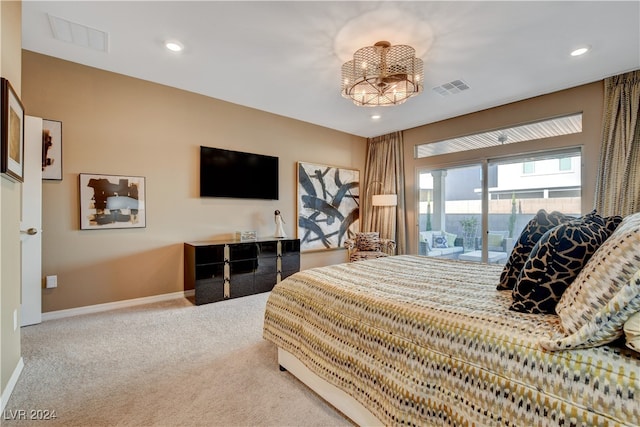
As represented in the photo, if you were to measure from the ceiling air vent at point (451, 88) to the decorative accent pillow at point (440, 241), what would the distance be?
95.6 inches

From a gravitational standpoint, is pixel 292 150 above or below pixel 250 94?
below

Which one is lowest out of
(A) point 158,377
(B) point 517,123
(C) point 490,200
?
(A) point 158,377

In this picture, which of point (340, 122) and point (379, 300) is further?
point (340, 122)

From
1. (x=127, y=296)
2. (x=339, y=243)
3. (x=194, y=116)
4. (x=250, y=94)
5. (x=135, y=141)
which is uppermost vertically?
(x=250, y=94)

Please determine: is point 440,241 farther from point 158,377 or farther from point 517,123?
point 158,377

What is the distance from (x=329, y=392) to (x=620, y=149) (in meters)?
4.17

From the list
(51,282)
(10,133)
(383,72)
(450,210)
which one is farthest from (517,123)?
(51,282)

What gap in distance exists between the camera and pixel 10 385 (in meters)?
1.78

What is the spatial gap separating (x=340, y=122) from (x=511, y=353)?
464cm

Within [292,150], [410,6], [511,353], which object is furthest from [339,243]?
[511,353]

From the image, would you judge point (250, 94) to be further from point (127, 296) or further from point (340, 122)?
point (127, 296)

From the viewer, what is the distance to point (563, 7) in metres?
2.26

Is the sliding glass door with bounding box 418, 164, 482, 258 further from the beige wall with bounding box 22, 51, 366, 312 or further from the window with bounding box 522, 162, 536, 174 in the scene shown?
the beige wall with bounding box 22, 51, 366, 312

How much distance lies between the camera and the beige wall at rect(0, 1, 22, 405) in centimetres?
170
